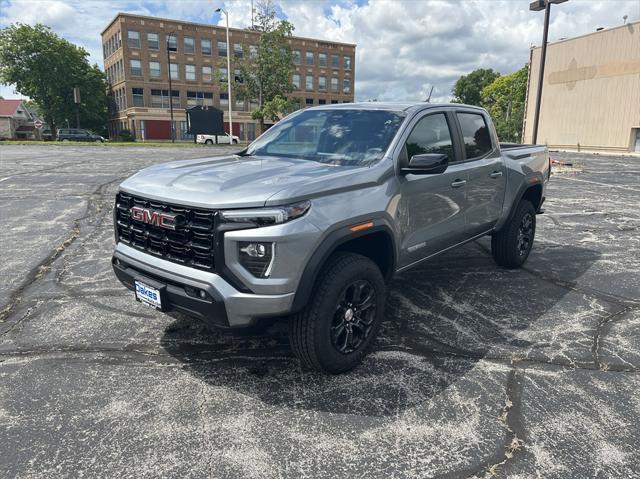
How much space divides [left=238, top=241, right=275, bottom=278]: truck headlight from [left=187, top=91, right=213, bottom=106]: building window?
64479 mm

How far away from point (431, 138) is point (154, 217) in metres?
2.44

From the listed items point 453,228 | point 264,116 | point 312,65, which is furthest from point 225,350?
point 312,65

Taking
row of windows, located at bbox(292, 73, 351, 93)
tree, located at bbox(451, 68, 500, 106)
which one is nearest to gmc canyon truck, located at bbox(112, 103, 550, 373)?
row of windows, located at bbox(292, 73, 351, 93)

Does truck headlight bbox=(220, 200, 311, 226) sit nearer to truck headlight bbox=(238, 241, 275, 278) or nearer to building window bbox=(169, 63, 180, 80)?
truck headlight bbox=(238, 241, 275, 278)

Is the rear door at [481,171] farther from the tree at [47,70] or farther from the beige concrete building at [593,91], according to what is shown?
the tree at [47,70]

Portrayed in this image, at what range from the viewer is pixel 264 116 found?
45.7m

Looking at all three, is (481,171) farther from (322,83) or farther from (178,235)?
(322,83)

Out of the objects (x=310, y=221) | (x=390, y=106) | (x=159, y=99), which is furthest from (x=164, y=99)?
(x=310, y=221)

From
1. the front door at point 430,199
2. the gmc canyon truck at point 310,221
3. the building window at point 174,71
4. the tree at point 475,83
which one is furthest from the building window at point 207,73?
the front door at point 430,199

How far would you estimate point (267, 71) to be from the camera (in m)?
46.2

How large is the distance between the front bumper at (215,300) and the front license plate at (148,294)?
7 centimetres

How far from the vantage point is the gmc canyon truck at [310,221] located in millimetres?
2754

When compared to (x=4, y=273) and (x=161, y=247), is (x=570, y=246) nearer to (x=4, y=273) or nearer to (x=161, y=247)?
(x=161, y=247)

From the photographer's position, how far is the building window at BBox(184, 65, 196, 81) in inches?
2438
